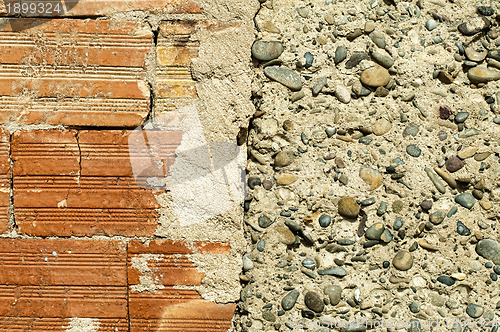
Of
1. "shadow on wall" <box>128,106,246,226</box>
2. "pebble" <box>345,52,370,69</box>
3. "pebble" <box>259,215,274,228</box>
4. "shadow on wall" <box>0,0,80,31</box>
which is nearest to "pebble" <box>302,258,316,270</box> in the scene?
"pebble" <box>259,215,274,228</box>

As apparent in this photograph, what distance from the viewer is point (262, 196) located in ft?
3.36

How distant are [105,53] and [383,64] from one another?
2.51ft

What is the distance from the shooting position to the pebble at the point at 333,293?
100 cm

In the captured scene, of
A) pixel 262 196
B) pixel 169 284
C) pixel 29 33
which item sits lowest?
pixel 169 284

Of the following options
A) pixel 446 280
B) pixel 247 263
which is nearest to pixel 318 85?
pixel 247 263

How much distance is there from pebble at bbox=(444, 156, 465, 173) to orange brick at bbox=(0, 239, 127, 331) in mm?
922

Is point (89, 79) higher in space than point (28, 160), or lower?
higher

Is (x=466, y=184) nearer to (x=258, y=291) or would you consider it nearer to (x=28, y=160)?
(x=258, y=291)

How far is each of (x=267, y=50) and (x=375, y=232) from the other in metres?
0.57

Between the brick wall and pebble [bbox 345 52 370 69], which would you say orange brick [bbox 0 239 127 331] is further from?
pebble [bbox 345 52 370 69]

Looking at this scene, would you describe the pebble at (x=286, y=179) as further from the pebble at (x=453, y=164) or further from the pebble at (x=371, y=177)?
the pebble at (x=453, y=164)

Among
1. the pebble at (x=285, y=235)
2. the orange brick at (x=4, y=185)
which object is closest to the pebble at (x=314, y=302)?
the pebble at (x=285, y=235)

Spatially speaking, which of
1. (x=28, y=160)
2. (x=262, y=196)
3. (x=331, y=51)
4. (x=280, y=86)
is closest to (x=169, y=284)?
(x=262, y=196)

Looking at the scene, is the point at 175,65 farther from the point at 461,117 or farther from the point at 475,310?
the point at 475,310
